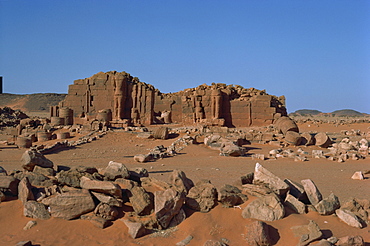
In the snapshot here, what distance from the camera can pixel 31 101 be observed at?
81562 mm

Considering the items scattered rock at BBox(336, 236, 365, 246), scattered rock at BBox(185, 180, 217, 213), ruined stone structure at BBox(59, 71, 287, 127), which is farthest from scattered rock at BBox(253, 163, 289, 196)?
ruined stone structure at BBox(59, 71, 287, 127)

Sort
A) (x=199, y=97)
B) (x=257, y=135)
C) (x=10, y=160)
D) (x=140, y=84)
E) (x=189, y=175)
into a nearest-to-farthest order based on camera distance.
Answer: (x=189, y=175)
(x=10, y=160)
(x=257, y=135)
(x=199, y=97)
(x=140, y=84)

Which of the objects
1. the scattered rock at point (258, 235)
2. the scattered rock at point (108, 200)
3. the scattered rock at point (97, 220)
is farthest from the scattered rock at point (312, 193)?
the scattered rock at point (97, 220)

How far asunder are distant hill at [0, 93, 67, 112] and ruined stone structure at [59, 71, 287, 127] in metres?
55.5

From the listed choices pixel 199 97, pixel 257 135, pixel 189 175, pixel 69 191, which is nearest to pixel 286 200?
pixel 69 191

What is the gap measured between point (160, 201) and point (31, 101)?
278 ft

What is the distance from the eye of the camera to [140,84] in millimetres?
27156

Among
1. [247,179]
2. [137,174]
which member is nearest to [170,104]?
[137,174]

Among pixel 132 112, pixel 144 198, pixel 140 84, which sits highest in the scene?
pixel 140 84

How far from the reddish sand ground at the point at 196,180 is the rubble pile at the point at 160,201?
122 mm

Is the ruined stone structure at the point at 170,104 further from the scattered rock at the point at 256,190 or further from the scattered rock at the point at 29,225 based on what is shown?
the scattered rock at the point at 29,225

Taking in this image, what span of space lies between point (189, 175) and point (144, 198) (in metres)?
4.22

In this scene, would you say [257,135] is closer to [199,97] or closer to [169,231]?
[199,97]

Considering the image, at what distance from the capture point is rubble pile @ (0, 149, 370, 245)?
4.96 meters
